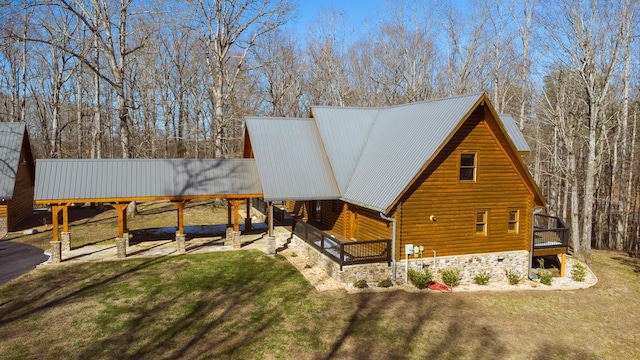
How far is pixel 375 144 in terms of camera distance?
65.7 ft

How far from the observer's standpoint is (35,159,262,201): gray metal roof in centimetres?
1792

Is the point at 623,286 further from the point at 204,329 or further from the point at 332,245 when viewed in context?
the point at 204,329

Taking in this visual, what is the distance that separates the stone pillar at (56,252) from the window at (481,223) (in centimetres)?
1725

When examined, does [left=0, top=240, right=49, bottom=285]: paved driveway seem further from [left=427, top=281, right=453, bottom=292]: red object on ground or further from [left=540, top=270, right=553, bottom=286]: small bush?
[left=540, top=270, right=553, bottom=286]: small bush

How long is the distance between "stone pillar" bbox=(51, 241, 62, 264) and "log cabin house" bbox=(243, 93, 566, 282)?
8.79 m

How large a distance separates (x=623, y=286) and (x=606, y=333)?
20.6ft

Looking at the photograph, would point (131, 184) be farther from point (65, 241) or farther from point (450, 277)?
point (450, 277)

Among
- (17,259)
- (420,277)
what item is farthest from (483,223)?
(17,259)

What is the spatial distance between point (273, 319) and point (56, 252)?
35.5 feet

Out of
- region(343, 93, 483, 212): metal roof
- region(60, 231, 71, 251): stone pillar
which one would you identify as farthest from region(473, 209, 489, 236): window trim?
region(60, 231, 71, 251): stone pillar

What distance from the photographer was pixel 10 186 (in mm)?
23219

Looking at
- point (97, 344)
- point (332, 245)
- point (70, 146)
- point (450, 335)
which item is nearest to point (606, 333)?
point (450, 335)

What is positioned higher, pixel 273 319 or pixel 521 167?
pixel 521 167

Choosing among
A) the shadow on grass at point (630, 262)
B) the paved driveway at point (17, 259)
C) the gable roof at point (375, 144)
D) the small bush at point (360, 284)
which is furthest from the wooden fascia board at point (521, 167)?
the paved driveway at point (17, 259)
